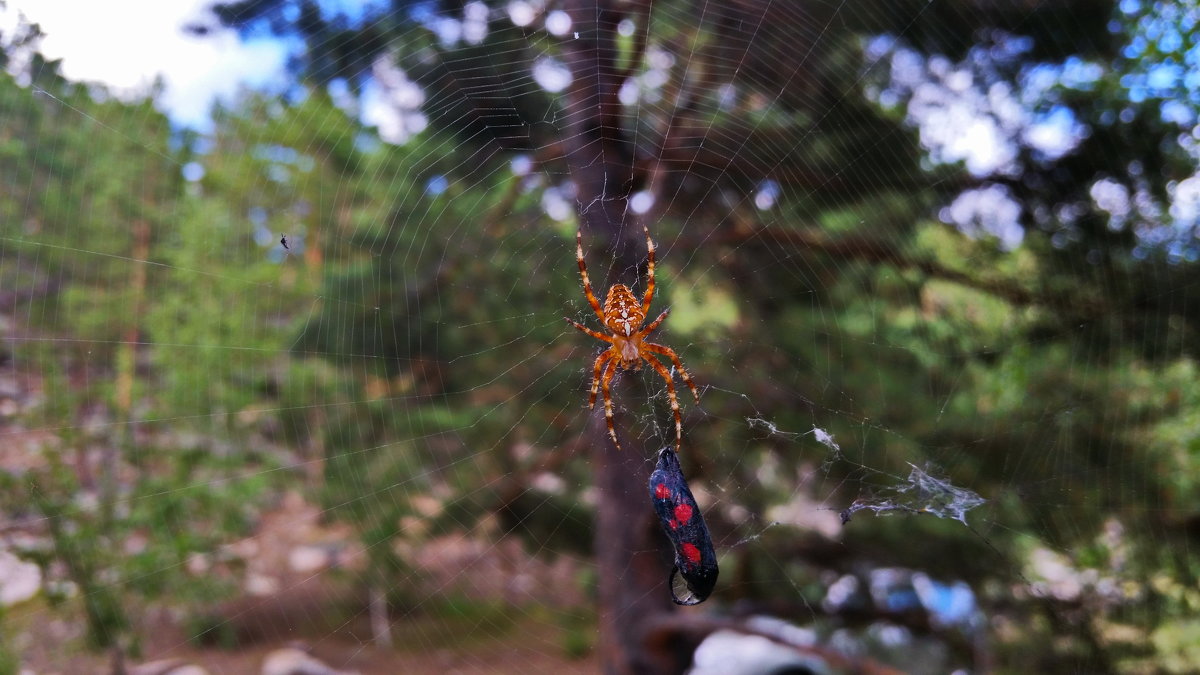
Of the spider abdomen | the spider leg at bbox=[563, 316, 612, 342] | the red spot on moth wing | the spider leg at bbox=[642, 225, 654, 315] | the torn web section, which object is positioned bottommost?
the torn web section

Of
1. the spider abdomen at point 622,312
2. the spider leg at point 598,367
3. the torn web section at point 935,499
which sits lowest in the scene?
the torn web section at point 935,499

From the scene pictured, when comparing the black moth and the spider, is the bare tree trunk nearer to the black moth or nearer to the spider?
the spider

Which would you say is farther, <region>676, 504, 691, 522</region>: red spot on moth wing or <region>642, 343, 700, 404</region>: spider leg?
<region>642, 343, 700, 404</region>: spider leg

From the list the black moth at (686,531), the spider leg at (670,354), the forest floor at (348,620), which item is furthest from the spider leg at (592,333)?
the forest floor at (348,620)

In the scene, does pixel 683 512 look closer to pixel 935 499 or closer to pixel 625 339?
pixel 625 339

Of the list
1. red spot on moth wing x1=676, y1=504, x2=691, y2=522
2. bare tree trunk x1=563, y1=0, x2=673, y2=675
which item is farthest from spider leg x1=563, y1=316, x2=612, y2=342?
red spot on moth wing x1=676, y1=504, x2=691, y2=522

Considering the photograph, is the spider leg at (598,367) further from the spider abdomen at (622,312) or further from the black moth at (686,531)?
the black moth at (686,531)

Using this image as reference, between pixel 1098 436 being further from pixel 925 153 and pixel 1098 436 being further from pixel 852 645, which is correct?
pixel 852 645

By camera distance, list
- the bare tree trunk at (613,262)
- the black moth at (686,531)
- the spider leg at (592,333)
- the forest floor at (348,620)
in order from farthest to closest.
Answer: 1. the forest floor at (348,620)
2. the bare tree trunk at (613,262)
3. the spider leg at (592,333)
4. the black moth at (686,531)
